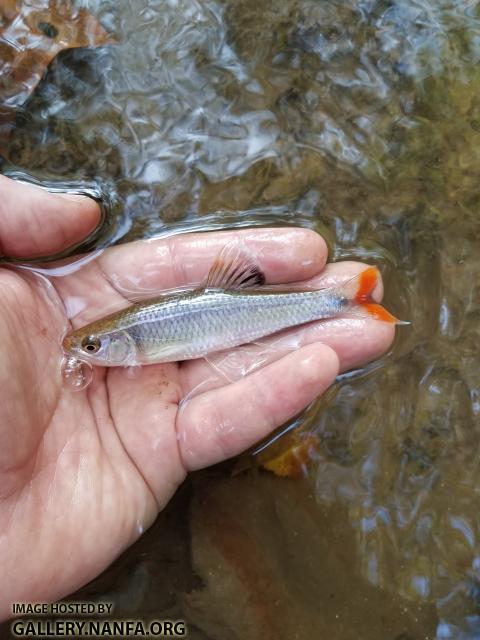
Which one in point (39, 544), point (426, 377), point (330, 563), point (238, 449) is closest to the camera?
point (39, 544)

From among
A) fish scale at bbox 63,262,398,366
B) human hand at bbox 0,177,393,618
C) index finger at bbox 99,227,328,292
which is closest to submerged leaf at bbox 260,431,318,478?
human hand at bbox 0,177,393,618

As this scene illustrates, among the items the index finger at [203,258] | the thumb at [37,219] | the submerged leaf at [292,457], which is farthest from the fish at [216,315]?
the submerged leaf at [292,457]

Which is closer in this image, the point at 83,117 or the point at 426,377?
the point at 426,377

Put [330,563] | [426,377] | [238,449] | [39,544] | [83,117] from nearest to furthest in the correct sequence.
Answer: [39,544]
[238,449]
[330,563]
[426,377]
[83,117]

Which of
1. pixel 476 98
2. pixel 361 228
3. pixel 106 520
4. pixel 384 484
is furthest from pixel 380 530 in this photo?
pixel 476 98

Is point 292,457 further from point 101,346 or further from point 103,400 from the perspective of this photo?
point 101,346

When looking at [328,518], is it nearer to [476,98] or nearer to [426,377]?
[426,377]

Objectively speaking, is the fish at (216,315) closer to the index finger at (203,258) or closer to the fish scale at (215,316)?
the fish scale at (215,316)

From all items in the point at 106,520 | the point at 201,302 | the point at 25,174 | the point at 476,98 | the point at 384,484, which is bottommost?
the point at 384,484
